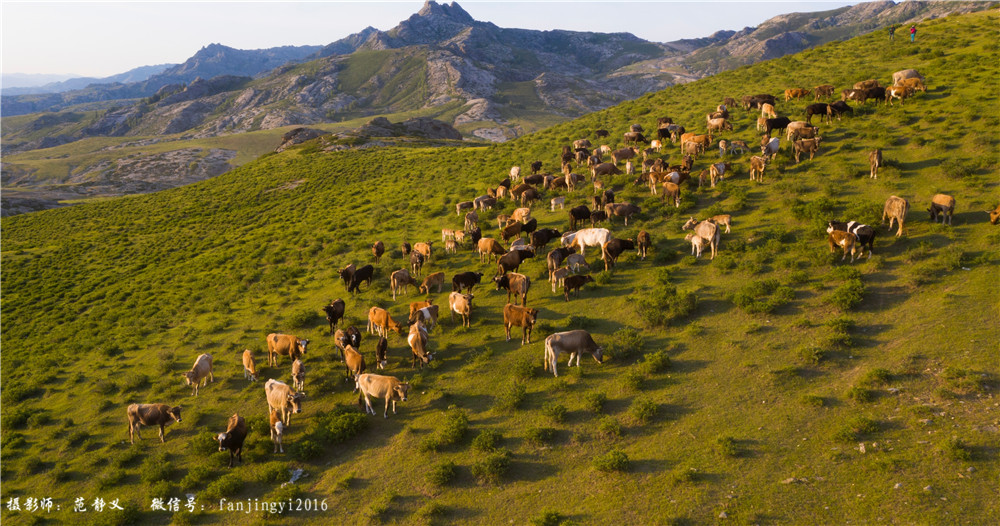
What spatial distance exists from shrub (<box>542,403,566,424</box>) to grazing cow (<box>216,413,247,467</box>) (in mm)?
10237

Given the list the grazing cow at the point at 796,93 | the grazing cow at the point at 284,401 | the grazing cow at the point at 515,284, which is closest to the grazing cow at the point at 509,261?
the grazing cow at the point at 515,284

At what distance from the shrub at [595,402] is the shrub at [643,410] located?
37.1 inches

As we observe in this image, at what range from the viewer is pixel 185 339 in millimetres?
25422

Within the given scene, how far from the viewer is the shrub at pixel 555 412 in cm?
1531

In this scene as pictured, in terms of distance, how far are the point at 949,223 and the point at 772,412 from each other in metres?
15.1

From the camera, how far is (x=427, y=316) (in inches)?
854

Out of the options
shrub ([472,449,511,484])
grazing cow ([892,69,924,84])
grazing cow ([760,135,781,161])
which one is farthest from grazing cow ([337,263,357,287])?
grazing cow ([892,69,924,84])

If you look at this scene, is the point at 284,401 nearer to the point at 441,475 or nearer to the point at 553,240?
the point at 441,475

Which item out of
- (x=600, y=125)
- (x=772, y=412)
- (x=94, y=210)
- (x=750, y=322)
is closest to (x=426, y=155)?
(x=600, y=125)

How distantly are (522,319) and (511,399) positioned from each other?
14.0 ft

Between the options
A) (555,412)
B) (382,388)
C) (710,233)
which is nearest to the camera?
(555,412)

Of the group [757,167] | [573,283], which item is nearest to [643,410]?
[573,283]

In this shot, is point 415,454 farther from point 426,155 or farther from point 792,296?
point 426,155

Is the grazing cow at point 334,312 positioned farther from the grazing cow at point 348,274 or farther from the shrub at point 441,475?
the shrub at point 441,475
